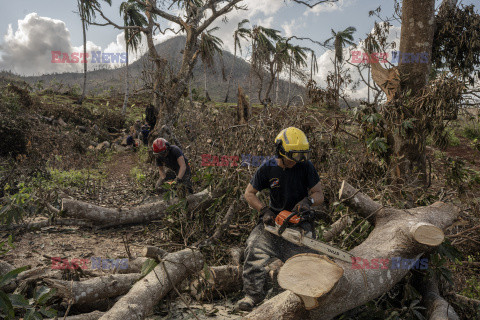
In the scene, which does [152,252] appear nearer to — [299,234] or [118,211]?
[299,234]

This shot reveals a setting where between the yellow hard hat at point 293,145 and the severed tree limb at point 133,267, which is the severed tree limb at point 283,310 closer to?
the yellow hard hat at point 293,145

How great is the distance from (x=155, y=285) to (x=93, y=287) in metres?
0.51

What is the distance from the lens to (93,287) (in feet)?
8.07

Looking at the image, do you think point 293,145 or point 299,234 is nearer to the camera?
point 299,234

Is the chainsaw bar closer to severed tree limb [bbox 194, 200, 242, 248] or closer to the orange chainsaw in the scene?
the orange chainsaw

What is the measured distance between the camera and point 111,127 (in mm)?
15430

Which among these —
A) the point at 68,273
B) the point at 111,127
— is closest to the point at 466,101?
the point at 68,273

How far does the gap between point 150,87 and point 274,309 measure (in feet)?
25.8

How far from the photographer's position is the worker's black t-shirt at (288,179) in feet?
10.1

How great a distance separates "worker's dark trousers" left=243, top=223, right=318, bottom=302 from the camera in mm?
2740

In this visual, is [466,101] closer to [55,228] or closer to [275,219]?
[275,219]

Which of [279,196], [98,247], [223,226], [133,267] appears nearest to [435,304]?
[279,196]

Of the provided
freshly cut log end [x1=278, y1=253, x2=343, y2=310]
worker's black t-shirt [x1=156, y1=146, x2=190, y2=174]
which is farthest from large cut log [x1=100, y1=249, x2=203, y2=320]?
worker's black t-shirt [x1=156, y1=146, x2=190, y2=174]

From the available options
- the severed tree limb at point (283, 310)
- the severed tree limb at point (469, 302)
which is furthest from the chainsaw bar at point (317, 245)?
the severed tree limb at point (469, 302)
